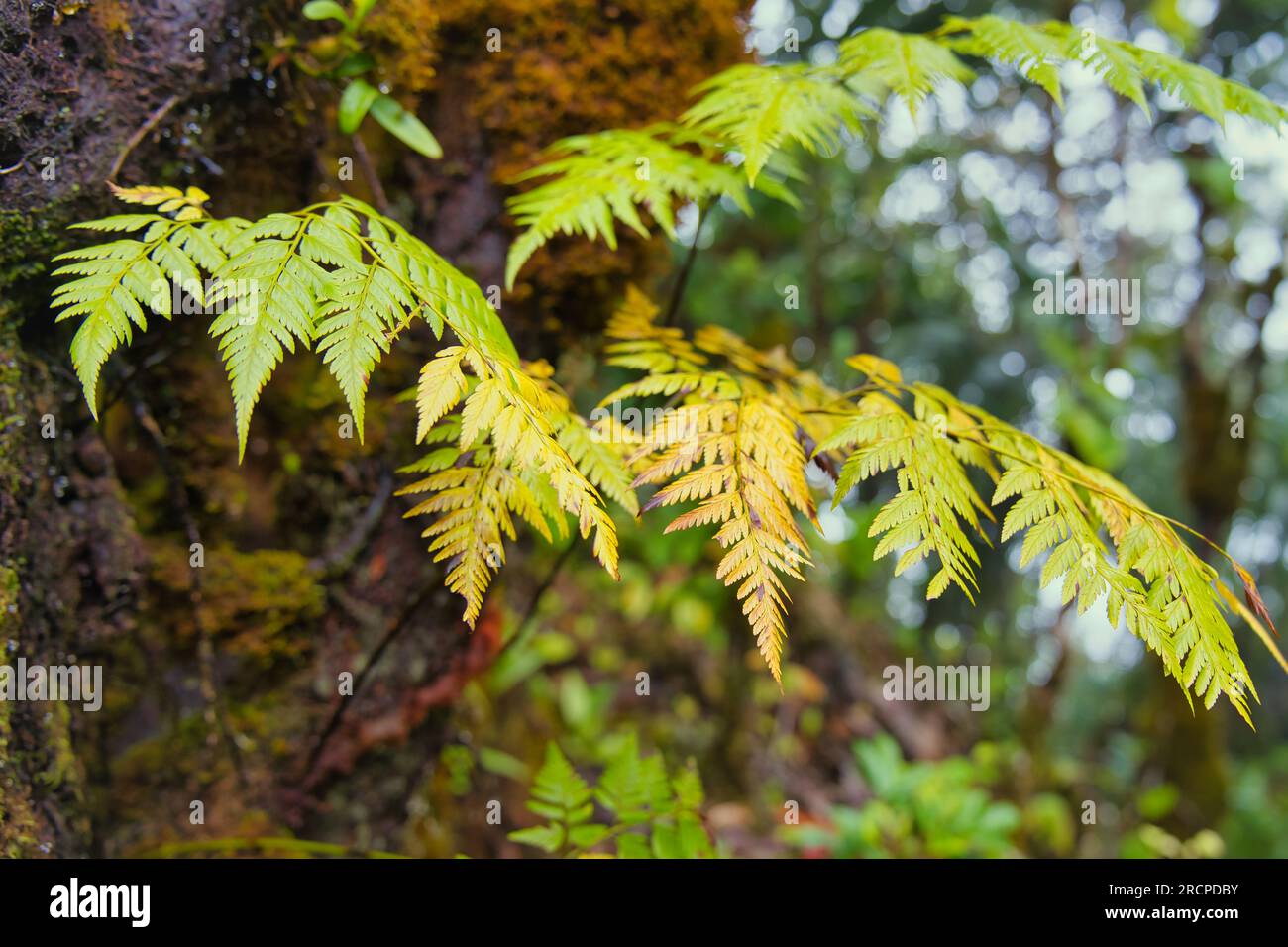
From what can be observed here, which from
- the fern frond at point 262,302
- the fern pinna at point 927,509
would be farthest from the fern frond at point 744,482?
the fern frond at point 262,302

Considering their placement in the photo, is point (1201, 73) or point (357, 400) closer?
point (357, 400)

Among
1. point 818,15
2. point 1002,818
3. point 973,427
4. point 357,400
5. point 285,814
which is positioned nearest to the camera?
point 357,400

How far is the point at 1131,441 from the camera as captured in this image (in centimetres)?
605

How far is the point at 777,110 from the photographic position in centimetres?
162

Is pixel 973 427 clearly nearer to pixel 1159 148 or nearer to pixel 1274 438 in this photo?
pixel 1159 148

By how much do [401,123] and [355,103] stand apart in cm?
11

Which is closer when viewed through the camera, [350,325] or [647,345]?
[350,325]

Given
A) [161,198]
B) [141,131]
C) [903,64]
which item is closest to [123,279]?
[161,198]

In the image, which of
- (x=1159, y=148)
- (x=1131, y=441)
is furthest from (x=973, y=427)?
(x=1159, y=148)

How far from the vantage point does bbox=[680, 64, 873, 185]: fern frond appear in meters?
1.56

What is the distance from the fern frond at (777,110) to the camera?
156 centimetres

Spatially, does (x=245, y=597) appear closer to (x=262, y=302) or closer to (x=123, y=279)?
(x=123, y=279)

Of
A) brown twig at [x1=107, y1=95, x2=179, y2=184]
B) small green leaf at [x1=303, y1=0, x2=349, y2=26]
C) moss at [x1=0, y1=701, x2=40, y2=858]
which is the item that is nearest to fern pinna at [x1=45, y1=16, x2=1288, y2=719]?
brown twig at [x1=107, y1=95, x2=179, y2=184]
